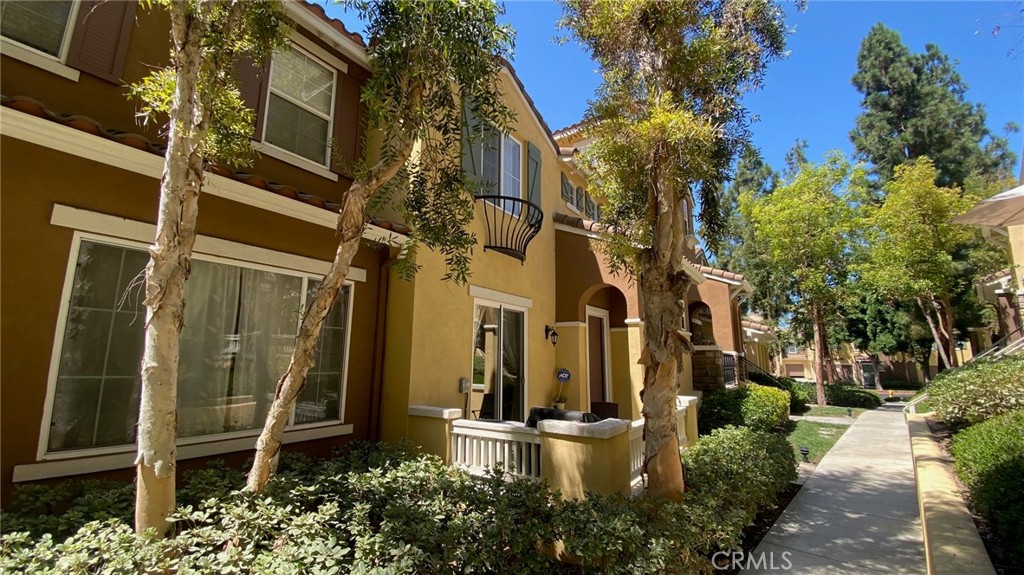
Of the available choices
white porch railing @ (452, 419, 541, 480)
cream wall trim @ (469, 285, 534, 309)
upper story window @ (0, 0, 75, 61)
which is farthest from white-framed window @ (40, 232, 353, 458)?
cream wall trim @ (469, 285, 534, 309)

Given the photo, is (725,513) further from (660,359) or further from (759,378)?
(759,378)

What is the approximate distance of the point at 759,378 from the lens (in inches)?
794

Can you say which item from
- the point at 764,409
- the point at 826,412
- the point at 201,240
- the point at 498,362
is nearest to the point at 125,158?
the point at 201,240

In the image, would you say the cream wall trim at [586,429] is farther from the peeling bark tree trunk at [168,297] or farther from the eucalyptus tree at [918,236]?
the eucalyptus tree at [918,236]

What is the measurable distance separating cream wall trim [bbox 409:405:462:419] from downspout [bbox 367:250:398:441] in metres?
0.66

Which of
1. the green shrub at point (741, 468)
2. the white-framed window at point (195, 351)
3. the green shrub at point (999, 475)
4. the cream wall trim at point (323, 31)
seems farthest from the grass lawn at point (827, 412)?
the cream wall trim at point (323, 31)

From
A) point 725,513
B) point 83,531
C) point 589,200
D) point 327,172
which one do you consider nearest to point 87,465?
point 83,531

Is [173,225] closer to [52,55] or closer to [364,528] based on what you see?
[364,528]

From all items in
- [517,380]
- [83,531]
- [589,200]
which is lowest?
[83,531]

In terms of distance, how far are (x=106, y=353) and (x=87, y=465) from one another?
107 centimetres

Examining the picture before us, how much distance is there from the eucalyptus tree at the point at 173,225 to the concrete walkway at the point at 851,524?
5608mm

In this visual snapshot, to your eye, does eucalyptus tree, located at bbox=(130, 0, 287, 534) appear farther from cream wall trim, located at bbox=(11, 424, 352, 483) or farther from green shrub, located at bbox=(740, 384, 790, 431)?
green shrub, located at bbox=(740, 384, 790, 431)

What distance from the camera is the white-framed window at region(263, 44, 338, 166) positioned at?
261 inches

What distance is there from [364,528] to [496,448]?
2.76 meters
